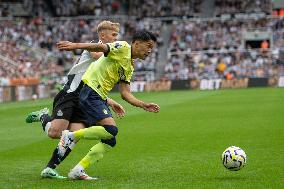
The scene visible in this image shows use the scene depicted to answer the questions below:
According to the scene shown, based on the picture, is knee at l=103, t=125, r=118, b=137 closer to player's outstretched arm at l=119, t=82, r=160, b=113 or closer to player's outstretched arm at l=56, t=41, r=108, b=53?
player's outstretched arm at l=119, t=82, r=160, b=113

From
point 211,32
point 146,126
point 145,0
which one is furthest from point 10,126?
point 145,0

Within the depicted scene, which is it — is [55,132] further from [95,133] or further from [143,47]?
[143,47]

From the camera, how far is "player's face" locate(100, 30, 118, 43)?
10.6m

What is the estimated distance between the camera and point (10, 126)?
71.7ft

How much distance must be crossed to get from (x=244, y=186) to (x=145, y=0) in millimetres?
55473

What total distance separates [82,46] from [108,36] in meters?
1.49

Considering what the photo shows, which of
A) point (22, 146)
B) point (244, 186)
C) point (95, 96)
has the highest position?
point (95, 96)

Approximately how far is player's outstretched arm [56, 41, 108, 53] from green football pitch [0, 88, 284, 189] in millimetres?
1779

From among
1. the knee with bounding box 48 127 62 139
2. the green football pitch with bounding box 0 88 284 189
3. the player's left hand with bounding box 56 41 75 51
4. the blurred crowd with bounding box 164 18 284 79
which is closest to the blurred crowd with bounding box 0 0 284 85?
the blurred crowd with bounding box 164 18 284 79

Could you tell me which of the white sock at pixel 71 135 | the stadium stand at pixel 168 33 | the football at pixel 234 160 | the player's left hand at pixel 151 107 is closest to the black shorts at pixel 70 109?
the white sock at pixel 71 135

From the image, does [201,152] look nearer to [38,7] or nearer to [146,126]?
[146,126]

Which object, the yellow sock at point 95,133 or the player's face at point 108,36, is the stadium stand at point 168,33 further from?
the yellow sock at point 95,133

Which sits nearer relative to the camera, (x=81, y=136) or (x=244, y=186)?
(x=244, y=186)

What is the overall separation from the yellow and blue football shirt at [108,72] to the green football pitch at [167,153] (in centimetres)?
131
